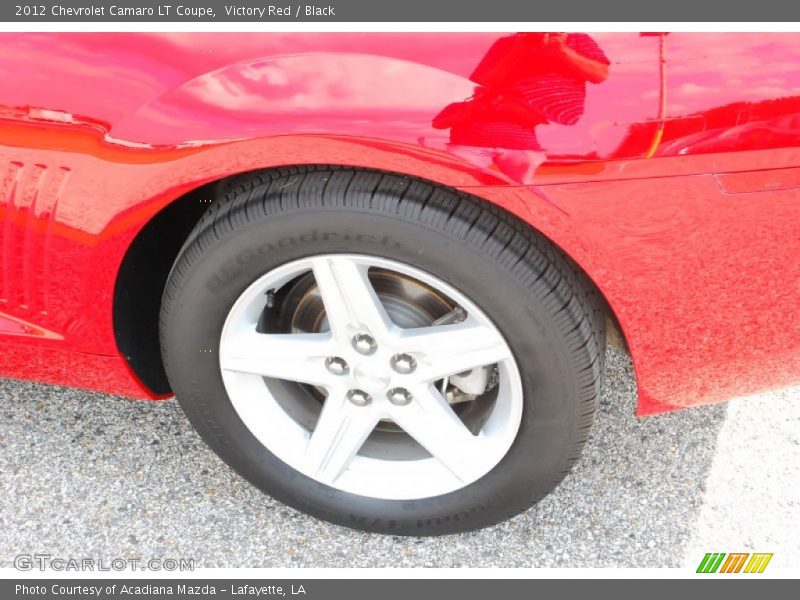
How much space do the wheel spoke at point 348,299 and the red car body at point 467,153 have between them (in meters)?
0.26

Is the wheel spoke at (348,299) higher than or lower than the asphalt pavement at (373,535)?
higher

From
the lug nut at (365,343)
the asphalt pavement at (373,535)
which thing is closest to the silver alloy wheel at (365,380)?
the lug nut at (365,343)

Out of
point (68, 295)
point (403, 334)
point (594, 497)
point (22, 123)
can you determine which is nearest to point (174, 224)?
point (68, 295)

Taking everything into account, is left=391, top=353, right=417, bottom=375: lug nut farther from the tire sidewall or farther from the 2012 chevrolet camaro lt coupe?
the tire sidewall

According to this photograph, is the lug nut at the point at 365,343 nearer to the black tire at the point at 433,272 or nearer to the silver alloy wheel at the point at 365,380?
the silver alloy wheel at the point at 365,380

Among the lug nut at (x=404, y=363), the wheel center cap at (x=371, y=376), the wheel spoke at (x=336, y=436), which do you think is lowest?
the wheel spoke at (x=336, y=436)

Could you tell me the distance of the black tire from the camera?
1649 millimetres

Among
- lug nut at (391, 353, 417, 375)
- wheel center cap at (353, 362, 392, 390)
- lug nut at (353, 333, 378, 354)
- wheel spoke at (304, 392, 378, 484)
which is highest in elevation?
lug nut at (353, 333, 378, 354)

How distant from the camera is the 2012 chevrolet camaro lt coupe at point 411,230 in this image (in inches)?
59.9

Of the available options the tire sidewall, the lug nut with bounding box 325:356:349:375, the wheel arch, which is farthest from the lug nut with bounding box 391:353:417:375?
the wheel arch

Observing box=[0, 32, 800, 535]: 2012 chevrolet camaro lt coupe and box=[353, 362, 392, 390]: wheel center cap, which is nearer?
box=[0, 32, 800, 535]: 2012 chevrolet camaro lt coupe

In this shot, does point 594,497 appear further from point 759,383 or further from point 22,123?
point 22,123

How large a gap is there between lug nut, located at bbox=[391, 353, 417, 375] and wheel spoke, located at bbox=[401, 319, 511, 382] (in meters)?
0.02

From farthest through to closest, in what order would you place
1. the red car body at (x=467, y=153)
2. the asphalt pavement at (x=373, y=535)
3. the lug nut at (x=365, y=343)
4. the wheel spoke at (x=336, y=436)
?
1. the asphalt pavement at (x=373, y=535)
2. the wheel spoke at (x=336, y=436)
3. the lug nut at (x=365, y=343)
4. the red car body at (x=467, y=153)
